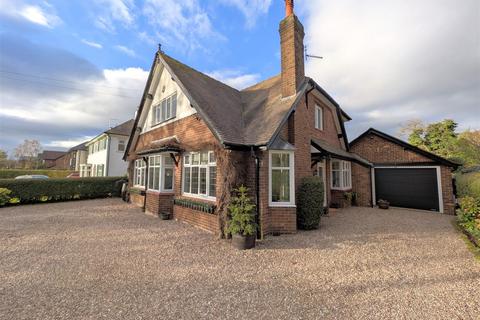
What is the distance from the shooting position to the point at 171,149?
971cm

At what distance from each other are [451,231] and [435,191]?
5.67 meters

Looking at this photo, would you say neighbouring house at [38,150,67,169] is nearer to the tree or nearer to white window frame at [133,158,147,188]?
the tree

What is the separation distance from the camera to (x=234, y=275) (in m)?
4.71

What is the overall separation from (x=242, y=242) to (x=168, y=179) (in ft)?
20.9

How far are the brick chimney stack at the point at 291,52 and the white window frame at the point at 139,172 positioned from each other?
9749 mm

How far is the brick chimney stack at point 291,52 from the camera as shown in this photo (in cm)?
928

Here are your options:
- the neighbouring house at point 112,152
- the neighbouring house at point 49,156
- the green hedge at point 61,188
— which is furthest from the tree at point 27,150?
the green hedge at point 61,188

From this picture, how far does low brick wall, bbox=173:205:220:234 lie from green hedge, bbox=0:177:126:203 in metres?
11.0

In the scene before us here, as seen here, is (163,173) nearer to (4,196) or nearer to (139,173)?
(139,173)

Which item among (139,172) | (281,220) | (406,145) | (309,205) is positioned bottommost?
(281,220)

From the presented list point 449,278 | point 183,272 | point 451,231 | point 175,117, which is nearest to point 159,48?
point 175,117

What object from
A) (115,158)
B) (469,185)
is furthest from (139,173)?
(469,185)

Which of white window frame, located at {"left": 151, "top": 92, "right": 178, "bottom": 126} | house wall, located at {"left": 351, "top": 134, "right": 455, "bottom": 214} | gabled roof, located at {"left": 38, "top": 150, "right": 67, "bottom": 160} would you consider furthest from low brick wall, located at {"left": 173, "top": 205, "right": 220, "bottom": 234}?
gabled roof, located at {"left": 38, "top": 150, "right": 67, "bottom": 160}

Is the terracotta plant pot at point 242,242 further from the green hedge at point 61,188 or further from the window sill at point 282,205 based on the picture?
the green hedge at point 61,188
